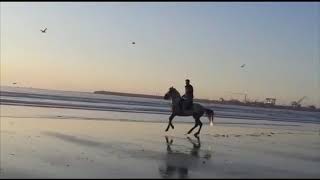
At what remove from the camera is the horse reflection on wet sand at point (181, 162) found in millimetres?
10648

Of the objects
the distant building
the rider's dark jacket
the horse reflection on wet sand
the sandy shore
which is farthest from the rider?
the distant building

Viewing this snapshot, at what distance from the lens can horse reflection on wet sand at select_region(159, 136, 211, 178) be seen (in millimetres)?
10648

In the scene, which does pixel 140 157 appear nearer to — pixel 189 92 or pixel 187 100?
pixel 189 92

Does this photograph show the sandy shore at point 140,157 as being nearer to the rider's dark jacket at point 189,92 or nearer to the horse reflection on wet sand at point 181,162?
the horse reflection on wet sand at point 181,162

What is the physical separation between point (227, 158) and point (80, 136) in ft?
20.6

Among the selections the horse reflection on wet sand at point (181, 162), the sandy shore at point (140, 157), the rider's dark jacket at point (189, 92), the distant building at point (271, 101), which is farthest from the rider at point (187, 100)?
the distant building at point (271, 101)

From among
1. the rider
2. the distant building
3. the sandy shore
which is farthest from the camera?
the distant building

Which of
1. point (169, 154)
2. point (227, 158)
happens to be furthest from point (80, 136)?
point (227, 158)

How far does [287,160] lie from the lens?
46.2 ft

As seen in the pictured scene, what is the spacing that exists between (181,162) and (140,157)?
1.19 metres

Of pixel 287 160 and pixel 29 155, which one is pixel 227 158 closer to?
pixel 287 160

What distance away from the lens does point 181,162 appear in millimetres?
12438

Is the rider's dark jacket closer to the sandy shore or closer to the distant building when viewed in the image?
the sandy shore

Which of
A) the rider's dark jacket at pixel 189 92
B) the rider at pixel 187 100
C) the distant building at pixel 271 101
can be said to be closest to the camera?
the rider's dark jacket at pixel 189 92
